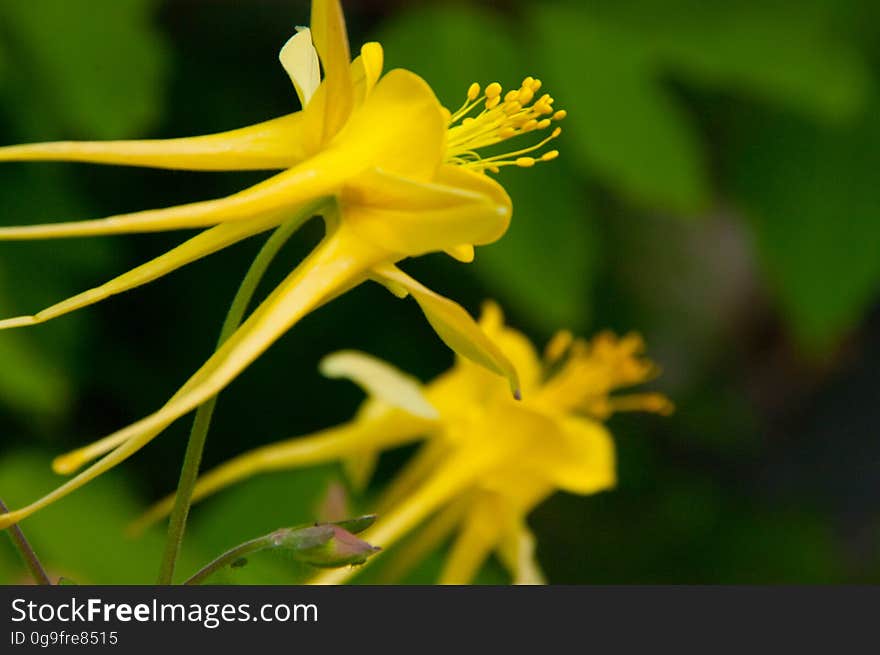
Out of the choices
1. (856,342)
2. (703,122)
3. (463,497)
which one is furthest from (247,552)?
(856,342)

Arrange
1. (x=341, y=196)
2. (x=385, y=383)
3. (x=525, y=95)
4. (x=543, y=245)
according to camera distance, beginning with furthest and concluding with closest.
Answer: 1. (x=543, y=245)
2. (x=385, y=383)
3. (x=525, y=95)
4. (x=341, y=196)

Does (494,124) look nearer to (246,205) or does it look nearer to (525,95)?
(525,95)

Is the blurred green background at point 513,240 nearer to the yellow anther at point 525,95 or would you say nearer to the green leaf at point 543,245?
the green leaf at point 543,245

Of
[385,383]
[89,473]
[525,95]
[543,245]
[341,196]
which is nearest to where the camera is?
[89,473]

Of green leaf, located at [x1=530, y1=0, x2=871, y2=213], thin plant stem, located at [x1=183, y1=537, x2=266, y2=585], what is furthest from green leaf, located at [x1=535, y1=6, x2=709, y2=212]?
thin plant stem, located at [x1=183, y1=537, x2=266, y2=585]

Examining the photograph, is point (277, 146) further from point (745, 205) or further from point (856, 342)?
point (856, 342)

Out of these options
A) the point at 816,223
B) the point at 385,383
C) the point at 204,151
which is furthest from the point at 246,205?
the point at 816,223
